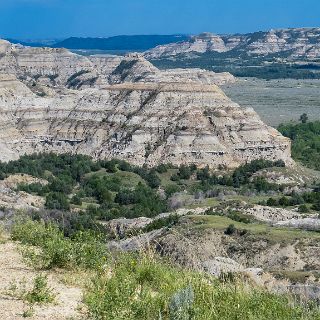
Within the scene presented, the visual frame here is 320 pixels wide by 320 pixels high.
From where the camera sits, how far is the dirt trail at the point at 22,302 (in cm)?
652

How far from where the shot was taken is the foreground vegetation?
246 inches

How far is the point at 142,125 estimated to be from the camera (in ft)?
209

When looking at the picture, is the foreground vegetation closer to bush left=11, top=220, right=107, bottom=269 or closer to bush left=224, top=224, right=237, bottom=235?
bush left=11, top=220, right=107, bottom=269

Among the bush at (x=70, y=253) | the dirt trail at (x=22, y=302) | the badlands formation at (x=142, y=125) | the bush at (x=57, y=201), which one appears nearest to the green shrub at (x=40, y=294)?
the dirt trail at (x=22, y=302)

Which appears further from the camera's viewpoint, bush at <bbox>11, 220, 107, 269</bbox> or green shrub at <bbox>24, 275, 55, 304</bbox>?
bush at <bbox>11, 220, 107, 269</bbox>

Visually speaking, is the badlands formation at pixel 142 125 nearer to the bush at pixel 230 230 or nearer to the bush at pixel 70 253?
the bush at pixel 230 230

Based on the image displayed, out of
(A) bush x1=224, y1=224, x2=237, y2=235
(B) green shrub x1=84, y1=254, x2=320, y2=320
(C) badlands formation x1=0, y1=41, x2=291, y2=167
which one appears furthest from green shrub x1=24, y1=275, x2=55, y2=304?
(C) badlands formation x1=0, y1=41, x2=291, y2=167

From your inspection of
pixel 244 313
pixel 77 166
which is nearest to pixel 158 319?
pixel 244 313

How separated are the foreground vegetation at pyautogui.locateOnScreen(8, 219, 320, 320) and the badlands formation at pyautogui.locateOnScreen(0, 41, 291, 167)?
51.9 m

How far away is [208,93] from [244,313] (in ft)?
202

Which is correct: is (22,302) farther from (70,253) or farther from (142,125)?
(142,125)

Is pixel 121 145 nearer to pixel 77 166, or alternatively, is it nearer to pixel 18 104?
pixel 77 166

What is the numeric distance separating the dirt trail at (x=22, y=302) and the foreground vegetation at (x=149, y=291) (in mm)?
175

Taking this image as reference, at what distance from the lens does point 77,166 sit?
5812 cm
